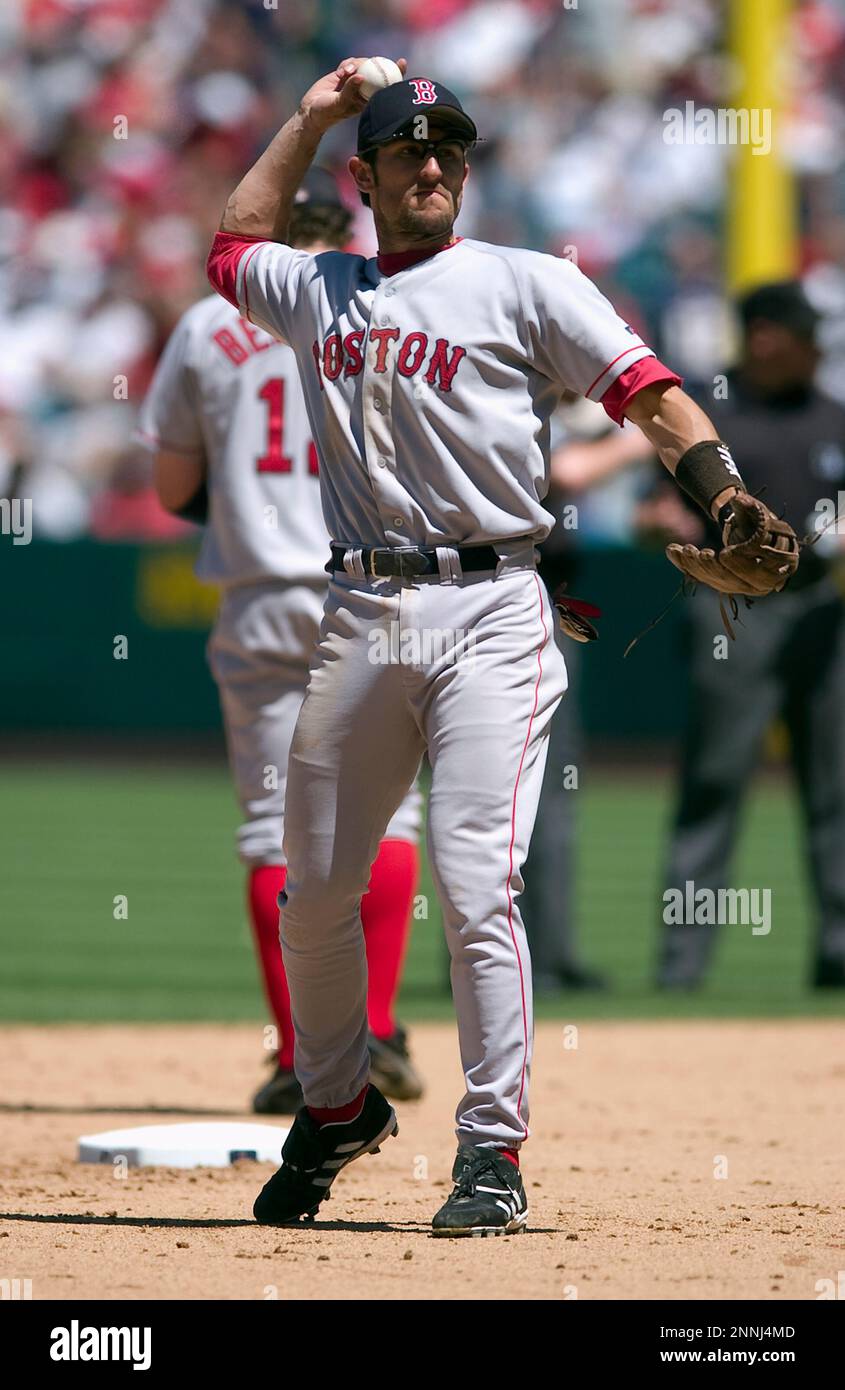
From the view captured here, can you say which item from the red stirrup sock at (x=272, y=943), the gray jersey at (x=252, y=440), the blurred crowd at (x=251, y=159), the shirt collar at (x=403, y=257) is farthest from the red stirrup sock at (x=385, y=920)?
the blurred crowd at (x=251, y=159)

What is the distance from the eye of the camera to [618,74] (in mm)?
18172

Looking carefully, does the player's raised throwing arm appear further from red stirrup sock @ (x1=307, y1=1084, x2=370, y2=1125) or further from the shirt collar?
red stirrup sock @ (x1=307, y1=1084, x2=370, y2=1125)

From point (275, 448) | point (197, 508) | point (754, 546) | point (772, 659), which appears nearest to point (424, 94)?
point (754, 546)

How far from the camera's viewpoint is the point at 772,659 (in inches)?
336

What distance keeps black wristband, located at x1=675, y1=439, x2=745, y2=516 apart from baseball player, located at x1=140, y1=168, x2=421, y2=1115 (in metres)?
1.97

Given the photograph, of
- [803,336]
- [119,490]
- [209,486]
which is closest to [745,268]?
[119,490]

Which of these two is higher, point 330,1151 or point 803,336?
point 803,336

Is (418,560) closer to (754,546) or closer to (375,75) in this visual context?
(754,546)

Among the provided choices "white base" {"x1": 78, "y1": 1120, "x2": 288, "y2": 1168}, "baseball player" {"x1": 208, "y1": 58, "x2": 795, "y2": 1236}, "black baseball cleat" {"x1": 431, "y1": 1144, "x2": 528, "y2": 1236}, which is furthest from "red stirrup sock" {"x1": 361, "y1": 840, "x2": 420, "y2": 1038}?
"black baseball cleat" {"x1": 431, "y1": 1144, "x2": 528, "y2": 1236}

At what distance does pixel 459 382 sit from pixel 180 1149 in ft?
6.91

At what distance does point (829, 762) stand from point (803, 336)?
63.4 inches

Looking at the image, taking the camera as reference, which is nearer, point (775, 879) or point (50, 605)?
point (775, 879)
